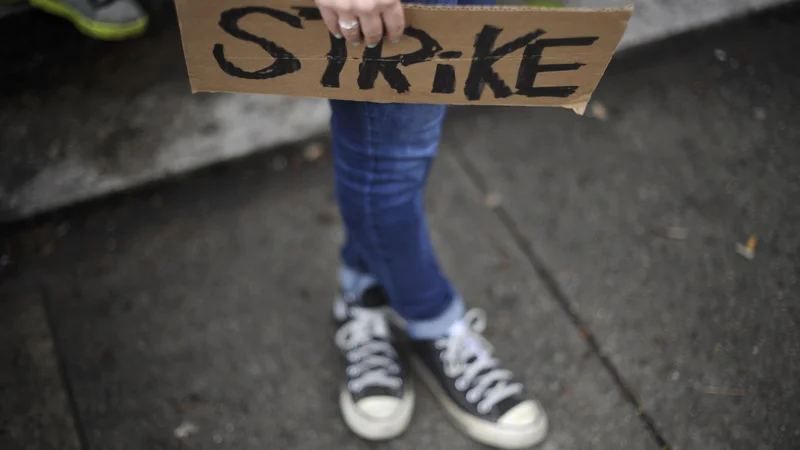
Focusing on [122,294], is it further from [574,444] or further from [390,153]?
[574,444]

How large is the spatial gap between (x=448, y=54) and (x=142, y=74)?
1.62m

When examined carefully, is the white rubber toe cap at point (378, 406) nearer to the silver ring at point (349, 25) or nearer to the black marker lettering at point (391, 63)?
the black marker lettering at point (391, 63)

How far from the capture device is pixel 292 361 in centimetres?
175

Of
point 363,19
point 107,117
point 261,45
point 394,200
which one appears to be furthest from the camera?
point 107,117

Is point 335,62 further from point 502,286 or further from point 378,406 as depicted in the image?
point 502,286

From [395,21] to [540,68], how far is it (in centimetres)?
27

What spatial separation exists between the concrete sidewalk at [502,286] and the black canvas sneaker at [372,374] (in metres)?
0.05

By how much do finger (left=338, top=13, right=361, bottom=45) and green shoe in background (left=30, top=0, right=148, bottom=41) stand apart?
5.17 feet

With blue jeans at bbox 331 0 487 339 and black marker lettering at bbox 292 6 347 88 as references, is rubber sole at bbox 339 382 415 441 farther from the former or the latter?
black marker lettering at bbox 292 6 347 88

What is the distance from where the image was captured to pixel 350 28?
0.93 m

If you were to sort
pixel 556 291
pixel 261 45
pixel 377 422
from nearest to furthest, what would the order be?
pixel 261 45 < pixel 377 422 < pixel 556 291

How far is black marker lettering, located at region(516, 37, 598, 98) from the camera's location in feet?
3.31

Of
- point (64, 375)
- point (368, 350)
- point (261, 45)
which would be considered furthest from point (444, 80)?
point (64, 375)

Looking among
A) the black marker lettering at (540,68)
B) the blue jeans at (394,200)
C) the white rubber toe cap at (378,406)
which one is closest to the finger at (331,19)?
the blue jeans at (394,200)
